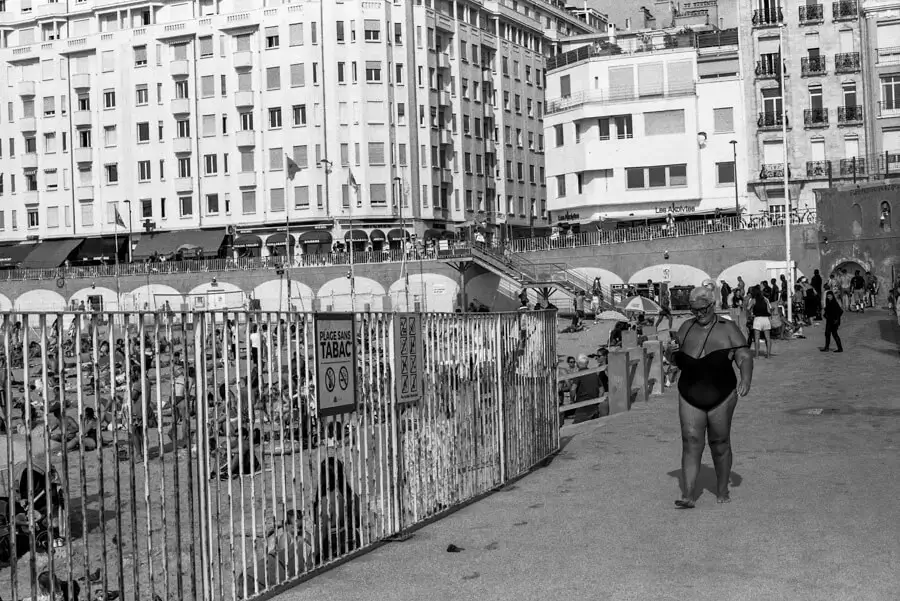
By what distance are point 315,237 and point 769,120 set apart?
26.3 meters

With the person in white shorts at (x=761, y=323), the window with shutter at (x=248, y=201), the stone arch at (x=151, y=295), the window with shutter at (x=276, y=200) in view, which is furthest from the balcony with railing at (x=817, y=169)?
the person in white shorts at (x=761, y=323)

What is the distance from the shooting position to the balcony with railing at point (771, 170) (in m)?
69.0

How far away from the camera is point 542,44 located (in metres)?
98.4

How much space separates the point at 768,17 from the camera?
2741 inches

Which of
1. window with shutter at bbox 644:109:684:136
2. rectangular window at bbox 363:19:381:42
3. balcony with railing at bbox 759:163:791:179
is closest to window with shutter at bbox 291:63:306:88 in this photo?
rectangular window at bbox 363:19:381:42

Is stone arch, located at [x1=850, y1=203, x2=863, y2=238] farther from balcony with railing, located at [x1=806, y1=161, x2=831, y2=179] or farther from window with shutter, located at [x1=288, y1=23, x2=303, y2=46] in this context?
window with shutter, located at [x1=288, y1=23, x2=303, y2=46]

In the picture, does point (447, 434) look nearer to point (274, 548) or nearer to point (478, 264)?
point (274, 548)

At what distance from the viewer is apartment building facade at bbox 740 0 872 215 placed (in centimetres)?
6781

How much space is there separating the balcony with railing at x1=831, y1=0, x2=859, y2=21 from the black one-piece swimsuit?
198 ft

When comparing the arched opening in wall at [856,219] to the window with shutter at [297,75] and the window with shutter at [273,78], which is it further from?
the window with shutter at [273,78]

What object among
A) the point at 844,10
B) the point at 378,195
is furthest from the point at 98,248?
the point at 844,10

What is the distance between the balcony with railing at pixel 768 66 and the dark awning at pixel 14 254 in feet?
152

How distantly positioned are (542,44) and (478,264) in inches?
1403

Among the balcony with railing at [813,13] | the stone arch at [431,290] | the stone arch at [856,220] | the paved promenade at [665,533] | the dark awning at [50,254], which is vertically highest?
the balcony with railing at [813,13]
